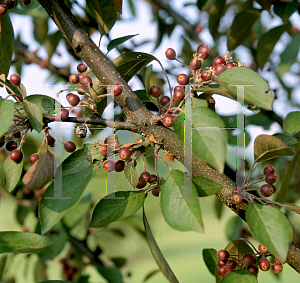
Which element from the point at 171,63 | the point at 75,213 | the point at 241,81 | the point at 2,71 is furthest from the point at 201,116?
the point at 171,63

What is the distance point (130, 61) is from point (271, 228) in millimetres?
492

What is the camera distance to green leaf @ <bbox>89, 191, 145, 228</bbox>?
62cm

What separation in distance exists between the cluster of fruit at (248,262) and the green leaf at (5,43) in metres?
0.74

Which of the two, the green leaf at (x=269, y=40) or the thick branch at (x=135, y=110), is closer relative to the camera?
the thick branch at (x=135, y=110)

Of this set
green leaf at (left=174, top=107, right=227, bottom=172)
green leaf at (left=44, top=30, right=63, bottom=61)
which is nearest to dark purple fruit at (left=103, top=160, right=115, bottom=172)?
green leaf at (left=174, top=107, right=227, bottom=172)

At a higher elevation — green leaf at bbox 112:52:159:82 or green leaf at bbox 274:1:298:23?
green leaf at bbox 274:1:298:23

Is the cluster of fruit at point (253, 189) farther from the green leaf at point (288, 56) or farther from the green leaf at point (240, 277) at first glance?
the green leaf at point (288, 56)

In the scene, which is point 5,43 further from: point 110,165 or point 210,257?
point 210,257

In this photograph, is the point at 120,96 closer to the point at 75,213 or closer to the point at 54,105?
the point at 54,105

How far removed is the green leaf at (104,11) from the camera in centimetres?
74

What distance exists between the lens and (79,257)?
5.15ft

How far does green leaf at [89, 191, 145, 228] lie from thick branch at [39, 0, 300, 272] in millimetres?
128

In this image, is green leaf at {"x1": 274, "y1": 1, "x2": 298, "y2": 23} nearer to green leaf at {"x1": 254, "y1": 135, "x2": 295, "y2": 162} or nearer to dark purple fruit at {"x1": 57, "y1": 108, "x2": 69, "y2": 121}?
green leaf at {"x1": 254, "y1": 135, "x2": 295, "y2": 162}

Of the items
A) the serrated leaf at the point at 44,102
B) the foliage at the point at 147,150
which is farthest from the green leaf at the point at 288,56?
the serrated leaf at the point at 44,102
